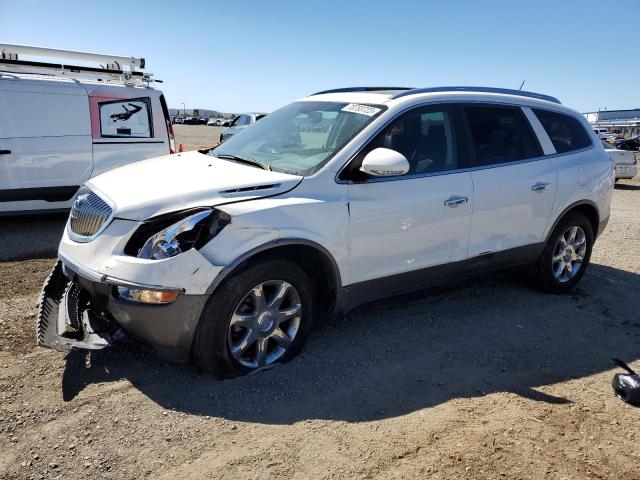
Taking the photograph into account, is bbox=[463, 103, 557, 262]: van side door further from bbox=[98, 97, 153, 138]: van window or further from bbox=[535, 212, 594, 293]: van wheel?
bbox=[98, 97, 153, 138]: van window

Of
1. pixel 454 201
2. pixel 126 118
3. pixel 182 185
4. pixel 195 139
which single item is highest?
pixel 126 118

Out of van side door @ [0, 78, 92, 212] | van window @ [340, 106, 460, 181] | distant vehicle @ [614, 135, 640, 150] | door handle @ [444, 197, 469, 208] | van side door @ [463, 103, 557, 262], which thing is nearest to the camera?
van window @ [340, 106, 460, 181]

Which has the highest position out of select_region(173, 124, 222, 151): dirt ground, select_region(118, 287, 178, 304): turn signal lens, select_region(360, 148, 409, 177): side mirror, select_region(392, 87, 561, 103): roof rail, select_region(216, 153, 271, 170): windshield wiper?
select_region(392, 87, 561, 103): roof rail

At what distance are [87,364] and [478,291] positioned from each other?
358cm

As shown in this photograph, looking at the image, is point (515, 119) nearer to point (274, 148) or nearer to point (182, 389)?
point (274, 148)

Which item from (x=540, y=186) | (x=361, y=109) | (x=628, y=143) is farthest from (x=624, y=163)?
(x=628, y=143)

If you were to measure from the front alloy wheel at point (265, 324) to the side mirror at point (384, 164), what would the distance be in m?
0.93

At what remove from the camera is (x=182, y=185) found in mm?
3344

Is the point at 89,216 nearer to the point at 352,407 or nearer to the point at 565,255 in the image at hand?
the point at 352,407

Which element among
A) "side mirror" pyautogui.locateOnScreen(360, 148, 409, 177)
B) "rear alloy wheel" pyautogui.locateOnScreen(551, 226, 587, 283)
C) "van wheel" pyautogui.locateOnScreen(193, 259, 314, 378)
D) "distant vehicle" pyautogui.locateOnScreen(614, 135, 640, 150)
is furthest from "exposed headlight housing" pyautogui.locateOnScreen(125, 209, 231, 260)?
"distant vehicle" pyautogui.locateOnScreen(614, 135, 640, 150)

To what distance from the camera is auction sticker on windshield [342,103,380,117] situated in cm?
400

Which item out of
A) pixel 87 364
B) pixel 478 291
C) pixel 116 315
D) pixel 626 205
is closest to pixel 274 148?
pixel 116 315

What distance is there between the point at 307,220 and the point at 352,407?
1.17 m

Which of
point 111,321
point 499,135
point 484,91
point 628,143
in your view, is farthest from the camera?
point 628,143
